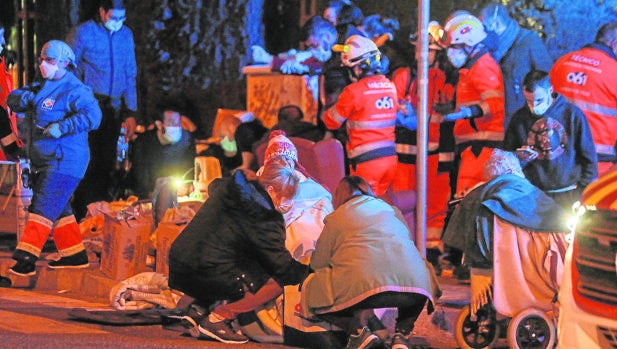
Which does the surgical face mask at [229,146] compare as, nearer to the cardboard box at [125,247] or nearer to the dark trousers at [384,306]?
the cardboard box at [125,247]

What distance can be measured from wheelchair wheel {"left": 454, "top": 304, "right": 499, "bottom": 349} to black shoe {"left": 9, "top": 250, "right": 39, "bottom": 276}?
164 inches

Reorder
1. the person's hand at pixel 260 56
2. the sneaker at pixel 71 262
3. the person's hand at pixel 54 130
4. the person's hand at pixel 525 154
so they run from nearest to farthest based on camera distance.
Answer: the person's hand at pixel 525 154 < the person's hand at pixel 54 130 < the sneaker at pixel 71 262 < the person's hand at pixel 260 56

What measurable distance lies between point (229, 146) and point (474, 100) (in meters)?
2.81

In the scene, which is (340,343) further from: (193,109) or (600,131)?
(193,109)

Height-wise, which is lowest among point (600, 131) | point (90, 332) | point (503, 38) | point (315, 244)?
point (90, 332)

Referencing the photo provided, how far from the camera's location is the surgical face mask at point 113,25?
41.3 ft

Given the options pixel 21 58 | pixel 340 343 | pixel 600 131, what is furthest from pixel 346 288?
pixel 21 58

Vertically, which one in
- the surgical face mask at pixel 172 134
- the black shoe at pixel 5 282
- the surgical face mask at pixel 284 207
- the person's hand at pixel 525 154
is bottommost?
the black shoe at pixel 5 282

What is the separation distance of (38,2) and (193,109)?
6.78ft

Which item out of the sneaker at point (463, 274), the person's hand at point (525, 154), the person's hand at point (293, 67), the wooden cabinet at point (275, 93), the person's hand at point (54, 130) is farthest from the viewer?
the wooden cabinet at point (275, 93)

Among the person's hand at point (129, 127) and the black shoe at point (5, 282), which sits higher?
the person's hand at point (129, 127)

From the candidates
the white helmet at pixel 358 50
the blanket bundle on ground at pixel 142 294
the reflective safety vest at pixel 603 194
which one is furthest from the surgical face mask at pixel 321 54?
the reflective safety vest at pixel 603 194

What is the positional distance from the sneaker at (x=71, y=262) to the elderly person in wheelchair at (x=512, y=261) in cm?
412

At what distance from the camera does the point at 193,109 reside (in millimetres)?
14070
